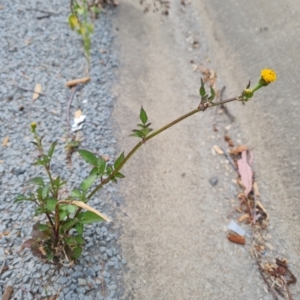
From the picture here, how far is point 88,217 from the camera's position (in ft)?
2.99

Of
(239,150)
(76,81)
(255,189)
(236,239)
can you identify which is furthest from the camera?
A: (76,81)

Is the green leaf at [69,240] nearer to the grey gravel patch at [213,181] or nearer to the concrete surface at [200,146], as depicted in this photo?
the concrete surface at [200,146]

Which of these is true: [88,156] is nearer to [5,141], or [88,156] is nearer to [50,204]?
[50,204]

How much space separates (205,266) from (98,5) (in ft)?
4.66

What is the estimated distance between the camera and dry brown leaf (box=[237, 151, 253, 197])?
4.38 feet

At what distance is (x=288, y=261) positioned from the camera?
117 centimetres

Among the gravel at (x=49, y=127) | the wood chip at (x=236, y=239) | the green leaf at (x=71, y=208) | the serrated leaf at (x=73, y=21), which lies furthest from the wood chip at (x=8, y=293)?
the serrated leaf at (x=73, y=21)

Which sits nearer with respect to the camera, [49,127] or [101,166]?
[101,166]

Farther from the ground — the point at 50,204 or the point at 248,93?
the point at 248,93

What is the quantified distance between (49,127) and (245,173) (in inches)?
28.9

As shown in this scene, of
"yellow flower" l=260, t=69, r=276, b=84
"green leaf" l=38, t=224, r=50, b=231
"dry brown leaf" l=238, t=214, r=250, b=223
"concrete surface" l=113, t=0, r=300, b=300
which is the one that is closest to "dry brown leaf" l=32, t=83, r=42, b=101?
"concrete surface" l=113, t=0, r=300, b=300

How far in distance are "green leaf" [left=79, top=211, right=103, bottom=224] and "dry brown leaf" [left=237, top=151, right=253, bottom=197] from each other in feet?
2.04

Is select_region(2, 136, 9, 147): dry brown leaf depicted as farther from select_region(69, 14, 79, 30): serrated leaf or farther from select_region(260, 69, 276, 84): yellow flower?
select_region(260, 69, 276, 84): yellow flower

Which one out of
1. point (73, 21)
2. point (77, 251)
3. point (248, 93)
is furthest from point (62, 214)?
point (73, 21)
